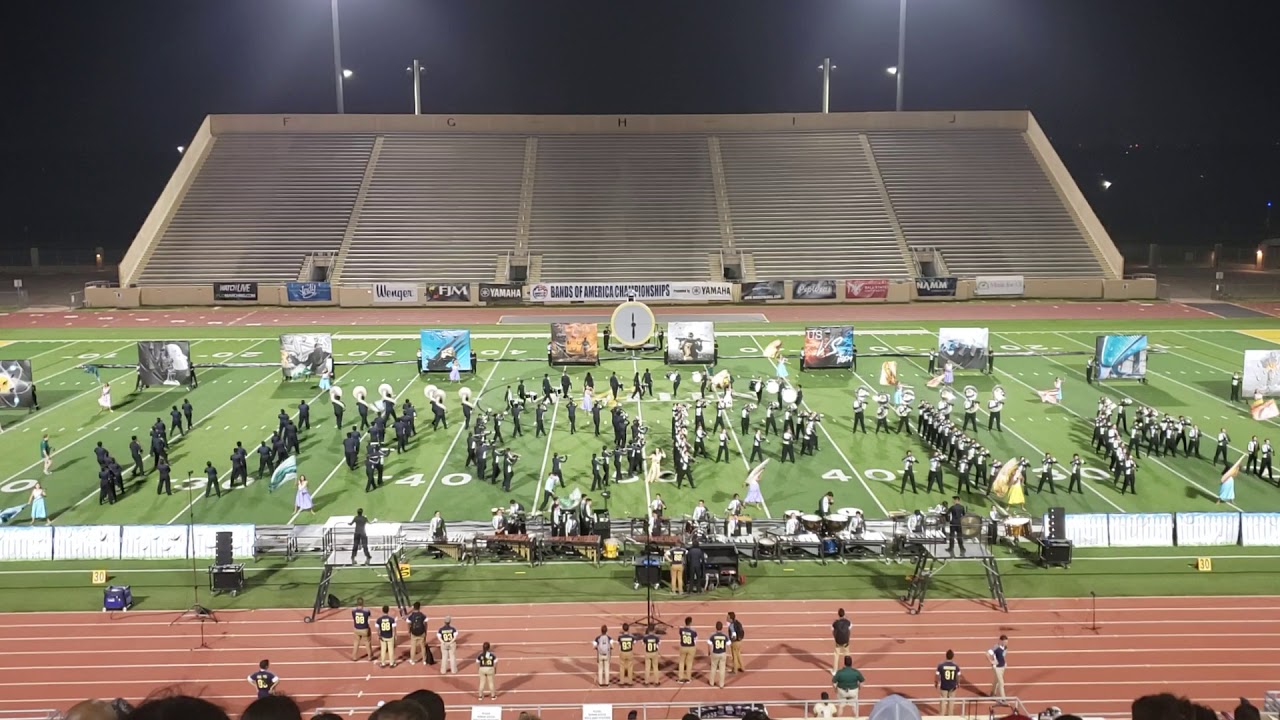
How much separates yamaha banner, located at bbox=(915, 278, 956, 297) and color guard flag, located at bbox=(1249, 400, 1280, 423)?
23299mm

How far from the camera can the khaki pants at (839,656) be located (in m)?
15.1

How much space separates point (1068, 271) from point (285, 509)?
143ft

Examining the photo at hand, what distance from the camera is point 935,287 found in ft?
168

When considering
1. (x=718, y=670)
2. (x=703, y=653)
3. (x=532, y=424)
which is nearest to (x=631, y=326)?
(x=532, y=424)

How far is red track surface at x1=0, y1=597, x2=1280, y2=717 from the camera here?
14.9 meters

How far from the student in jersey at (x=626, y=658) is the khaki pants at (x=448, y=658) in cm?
250

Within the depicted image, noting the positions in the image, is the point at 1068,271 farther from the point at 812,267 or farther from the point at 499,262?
the point at 499,262

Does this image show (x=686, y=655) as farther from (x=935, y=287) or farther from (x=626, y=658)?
(x=935, y=287)

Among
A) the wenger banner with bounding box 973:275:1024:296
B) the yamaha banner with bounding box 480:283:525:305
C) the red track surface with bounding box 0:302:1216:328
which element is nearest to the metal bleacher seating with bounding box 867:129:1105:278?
the wenger banner with bounding box 973:275:1024:296

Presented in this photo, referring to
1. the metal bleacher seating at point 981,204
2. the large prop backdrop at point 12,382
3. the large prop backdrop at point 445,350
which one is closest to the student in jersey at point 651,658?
the large prop backdrop at point 445,350

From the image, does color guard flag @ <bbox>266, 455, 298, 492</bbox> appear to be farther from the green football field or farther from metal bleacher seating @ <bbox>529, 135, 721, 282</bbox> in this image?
metal bleacher seating @ <bbox>529, 135, 721, 282</bbox>

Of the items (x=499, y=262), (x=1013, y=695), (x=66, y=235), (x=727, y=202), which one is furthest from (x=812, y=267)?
(x=66, y=235)

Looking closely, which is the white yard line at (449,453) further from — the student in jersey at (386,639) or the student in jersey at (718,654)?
the student in jersey at (718,654)

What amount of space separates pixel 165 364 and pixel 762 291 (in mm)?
28247
